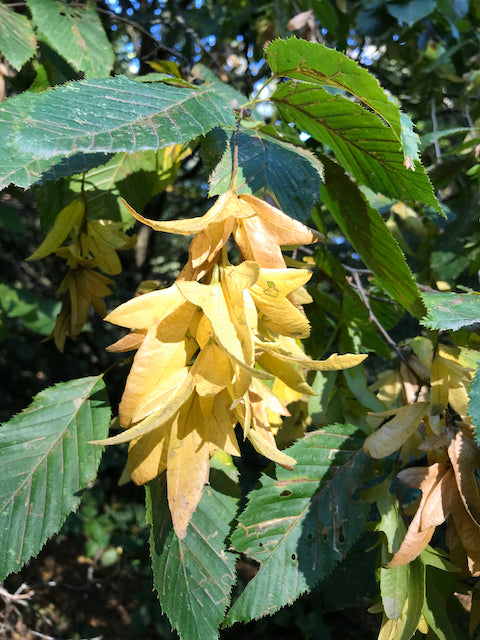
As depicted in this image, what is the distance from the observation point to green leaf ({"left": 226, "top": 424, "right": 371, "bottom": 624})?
0.89 m

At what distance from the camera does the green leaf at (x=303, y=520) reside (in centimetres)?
89

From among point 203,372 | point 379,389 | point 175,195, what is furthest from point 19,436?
point 175,195

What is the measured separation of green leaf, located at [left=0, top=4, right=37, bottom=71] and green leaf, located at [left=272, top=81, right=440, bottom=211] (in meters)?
0.63

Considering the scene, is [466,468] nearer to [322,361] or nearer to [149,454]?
[322,361]

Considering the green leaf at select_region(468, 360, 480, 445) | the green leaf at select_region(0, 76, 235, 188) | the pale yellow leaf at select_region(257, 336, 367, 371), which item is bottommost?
the green leaf at select_region(468, 360, 480, 445)

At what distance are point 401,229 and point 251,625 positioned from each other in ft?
10.3

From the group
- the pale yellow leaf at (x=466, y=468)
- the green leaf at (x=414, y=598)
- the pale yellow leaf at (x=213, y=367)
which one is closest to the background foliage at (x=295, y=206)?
the green leaf at (x=414, y=598)

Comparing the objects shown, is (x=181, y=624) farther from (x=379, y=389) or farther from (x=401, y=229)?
(x=401, y=229)

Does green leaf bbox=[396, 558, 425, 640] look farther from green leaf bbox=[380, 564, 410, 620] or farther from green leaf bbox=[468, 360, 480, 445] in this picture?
green leaf bbox=[468, 360, 480, 445]

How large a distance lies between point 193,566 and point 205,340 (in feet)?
1.75

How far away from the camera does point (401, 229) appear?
2111 millimetres

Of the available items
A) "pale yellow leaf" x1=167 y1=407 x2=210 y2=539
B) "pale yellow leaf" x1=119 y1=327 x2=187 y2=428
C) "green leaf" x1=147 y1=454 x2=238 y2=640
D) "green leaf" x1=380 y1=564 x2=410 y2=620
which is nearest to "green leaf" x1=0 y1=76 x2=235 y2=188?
"pale yellow leaf" x1=119 y1=327 x2=187 y2=428

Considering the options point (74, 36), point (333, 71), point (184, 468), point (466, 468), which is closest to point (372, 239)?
point (333, 71)

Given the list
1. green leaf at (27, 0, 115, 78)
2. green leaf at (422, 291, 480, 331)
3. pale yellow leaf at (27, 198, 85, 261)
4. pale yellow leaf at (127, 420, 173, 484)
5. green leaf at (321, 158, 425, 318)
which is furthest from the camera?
green leaf at (27, 0, 115, 78)
